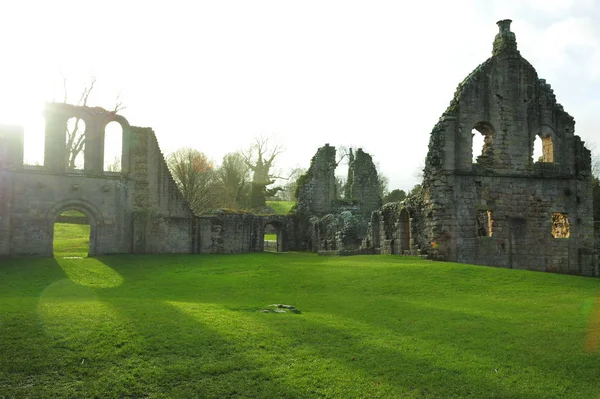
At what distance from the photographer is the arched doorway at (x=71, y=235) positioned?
101ft

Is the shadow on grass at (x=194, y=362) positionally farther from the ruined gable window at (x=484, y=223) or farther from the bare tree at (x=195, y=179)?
the bare tree at (x=195, y=179)

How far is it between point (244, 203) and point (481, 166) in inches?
1278

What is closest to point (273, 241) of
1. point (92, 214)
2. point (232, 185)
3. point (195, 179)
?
point (195, 179)

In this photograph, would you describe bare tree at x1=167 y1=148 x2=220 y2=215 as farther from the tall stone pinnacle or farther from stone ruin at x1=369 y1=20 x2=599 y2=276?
the tall stone pinnacle

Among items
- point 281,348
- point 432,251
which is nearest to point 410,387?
point 281,348

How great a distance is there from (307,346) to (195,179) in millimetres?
41040

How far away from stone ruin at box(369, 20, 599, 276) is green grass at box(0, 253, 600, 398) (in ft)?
29.4

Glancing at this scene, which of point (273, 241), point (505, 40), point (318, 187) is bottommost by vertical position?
point (273, 241)

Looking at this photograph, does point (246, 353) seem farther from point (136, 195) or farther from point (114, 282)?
point (136, 195)

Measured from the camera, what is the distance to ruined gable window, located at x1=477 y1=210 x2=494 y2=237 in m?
24.2

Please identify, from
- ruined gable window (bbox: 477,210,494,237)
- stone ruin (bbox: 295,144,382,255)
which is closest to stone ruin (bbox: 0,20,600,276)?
ruined gable window (bbox: 477,210,494,237)

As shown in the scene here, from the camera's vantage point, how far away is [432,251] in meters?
22.9

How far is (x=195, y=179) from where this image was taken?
48.6 metres

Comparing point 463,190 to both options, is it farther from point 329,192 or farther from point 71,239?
point 71,239
